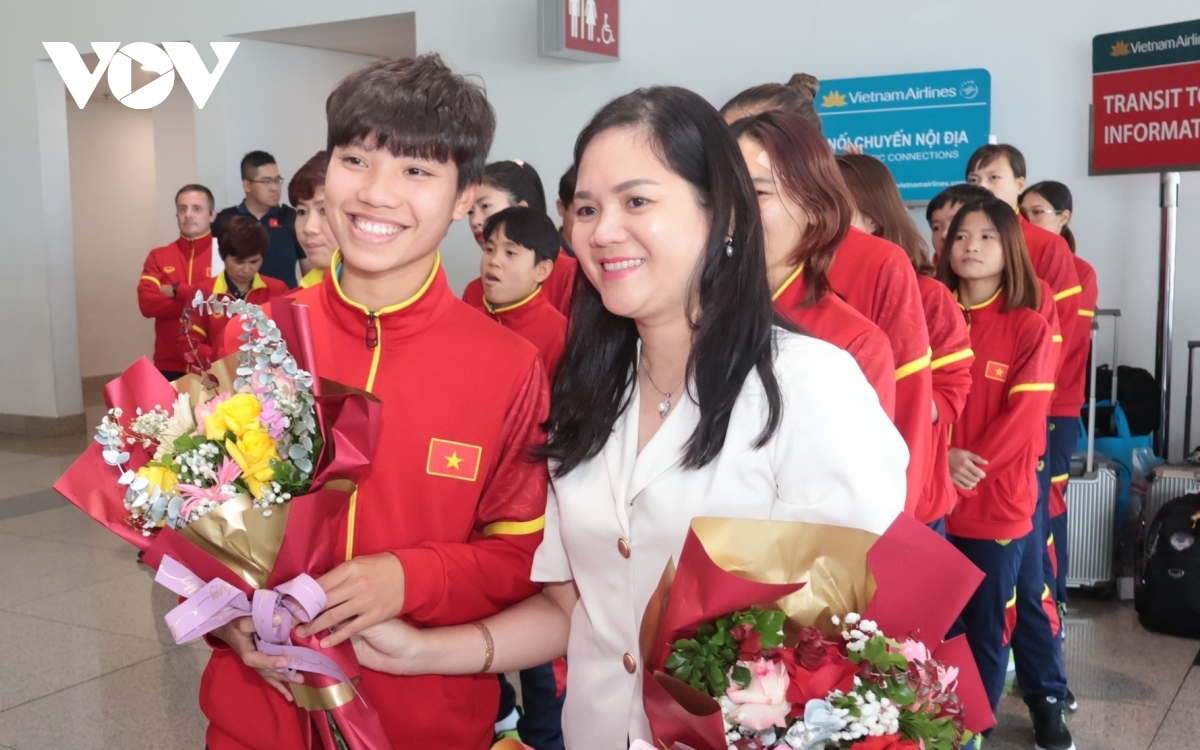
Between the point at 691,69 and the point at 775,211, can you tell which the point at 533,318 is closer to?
the point at 775,211

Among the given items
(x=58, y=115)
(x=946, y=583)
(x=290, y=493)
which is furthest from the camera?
(x=58, y=115)

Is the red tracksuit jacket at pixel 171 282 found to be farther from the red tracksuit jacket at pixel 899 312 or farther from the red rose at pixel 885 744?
the red rose at pixel 885 744

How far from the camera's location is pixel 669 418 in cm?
141

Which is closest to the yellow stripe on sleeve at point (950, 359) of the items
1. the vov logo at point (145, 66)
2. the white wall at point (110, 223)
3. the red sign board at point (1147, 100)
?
the red sign board at point (1147, 100)

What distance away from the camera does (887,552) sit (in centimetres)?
114

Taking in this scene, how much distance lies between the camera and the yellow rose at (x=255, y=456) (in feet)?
4.33

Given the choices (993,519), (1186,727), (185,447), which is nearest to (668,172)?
(185,447)

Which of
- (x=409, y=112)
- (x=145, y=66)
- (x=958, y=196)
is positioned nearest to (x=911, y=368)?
(x=409, y=112)

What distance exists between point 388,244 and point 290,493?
419 mm

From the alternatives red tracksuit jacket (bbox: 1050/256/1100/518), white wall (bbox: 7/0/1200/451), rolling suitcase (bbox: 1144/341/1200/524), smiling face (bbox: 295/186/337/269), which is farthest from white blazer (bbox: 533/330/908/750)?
white wall (bbox: 7/0/1200/451)

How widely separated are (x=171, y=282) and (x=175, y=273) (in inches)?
3.2

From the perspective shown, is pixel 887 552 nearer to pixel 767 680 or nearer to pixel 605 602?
pixel 767 680

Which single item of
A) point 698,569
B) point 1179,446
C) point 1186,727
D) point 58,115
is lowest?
point 1186,727

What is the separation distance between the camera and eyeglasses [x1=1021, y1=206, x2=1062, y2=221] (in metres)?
4.90
